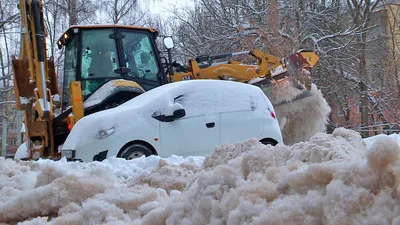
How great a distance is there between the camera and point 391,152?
1.72 meters

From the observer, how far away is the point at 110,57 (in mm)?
8727

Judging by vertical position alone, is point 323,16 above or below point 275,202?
above

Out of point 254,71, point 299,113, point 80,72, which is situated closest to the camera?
point 80,72

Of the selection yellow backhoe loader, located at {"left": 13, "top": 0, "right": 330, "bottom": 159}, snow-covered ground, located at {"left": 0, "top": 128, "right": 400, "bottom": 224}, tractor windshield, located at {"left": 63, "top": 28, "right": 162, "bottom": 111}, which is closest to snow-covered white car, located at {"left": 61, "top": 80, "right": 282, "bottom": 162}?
yellow backhoe loader, located at {"left": 13, "top": 0, "right": 330, "bottom": 159}

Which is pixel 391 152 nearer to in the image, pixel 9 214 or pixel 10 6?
pixel 9 214

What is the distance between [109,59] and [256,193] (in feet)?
23.1

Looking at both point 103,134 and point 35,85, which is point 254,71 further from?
point 103,134

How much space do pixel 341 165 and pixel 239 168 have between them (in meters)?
0.86

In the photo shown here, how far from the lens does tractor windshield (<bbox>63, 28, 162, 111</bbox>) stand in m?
8.65

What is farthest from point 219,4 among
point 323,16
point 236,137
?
point 236,137

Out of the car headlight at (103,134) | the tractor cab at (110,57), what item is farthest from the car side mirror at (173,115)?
the tractor cab at (110,57)

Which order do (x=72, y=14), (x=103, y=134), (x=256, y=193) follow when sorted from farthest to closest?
1. (x=72, y=14)
2. (x=103, y=134)
3. (x=256, y=193)

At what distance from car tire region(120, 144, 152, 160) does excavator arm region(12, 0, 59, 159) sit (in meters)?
2.08

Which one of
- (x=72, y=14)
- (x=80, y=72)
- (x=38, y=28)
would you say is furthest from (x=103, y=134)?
(x=72, y=14)
